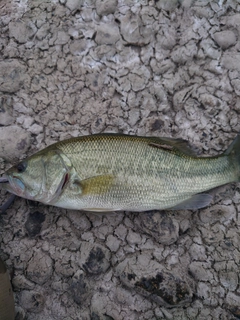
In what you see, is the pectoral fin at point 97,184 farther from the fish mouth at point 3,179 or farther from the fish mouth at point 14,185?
the fish mouth at point 3,179

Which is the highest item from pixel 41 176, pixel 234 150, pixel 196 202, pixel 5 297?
pixel 41 176

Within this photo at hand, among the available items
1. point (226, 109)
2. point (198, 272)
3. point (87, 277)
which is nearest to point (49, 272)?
point (87, 277)

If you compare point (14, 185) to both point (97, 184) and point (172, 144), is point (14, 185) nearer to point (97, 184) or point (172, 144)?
point (97, 184)

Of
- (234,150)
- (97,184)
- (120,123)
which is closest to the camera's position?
(97,184)

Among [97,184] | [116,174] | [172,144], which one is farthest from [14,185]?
[172,144]

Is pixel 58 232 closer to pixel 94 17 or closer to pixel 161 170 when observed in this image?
pixel 161 170

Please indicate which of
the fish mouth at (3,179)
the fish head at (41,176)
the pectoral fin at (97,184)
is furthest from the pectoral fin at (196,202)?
the fish mouth at (3,179)

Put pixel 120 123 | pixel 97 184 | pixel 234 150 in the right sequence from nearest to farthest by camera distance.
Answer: pixel 97 184
pixel 234 150
pixel 120 123
